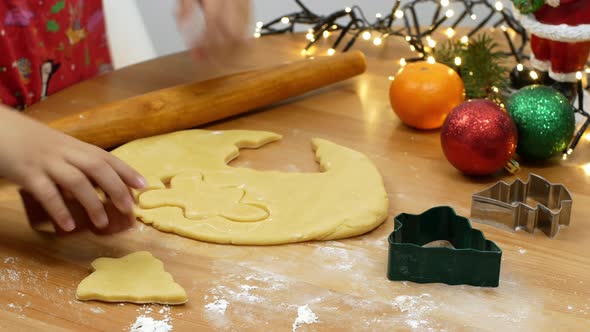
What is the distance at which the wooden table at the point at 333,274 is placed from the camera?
800 millimetres

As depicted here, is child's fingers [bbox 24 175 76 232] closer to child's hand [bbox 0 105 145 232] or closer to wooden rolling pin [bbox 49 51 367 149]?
child's hand [bbox 0 105 145 232]

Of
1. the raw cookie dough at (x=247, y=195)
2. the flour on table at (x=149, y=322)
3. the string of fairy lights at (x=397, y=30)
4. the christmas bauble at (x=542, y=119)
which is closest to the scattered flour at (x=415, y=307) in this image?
the raw cookie dough at (x=247, y=195)

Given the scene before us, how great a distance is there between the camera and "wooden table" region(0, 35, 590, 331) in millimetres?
800

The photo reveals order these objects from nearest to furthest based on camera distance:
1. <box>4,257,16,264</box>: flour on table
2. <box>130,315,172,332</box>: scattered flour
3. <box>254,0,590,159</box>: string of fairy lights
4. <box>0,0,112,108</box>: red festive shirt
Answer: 1. <box>130,315,172,332</box>: scattered flour
2. <box>4,257,16,264</box>: flour on table
3. <box>0,0,112,108</box>: red festive shirt
4. <box>254,0,590,159</box>: string of fairy lights

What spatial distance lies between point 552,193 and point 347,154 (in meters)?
0.27

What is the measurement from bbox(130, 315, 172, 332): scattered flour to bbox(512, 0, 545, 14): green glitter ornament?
65 cm

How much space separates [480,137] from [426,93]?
17 centimetres

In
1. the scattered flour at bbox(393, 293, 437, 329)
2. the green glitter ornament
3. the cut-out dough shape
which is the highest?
the green glitter ornament

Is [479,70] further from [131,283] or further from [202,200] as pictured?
[131,283]

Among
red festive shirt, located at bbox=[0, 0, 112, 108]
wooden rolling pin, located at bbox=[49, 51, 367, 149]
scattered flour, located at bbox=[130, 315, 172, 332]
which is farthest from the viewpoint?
red festive shirt, located at bbox=[0, 0, 112, 108]

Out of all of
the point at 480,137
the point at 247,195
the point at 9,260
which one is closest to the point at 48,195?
the point at 9,260

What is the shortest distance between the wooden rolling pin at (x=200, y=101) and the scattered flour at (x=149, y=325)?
0.39 meters

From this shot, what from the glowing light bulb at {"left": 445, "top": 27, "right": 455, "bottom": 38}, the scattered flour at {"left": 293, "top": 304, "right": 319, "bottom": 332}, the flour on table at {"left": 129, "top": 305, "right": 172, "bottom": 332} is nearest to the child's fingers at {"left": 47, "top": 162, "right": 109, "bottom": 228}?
the flour on table at {"left": 129, "top": 305, "right": 172, "bottom": 332}

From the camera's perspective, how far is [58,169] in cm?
82
